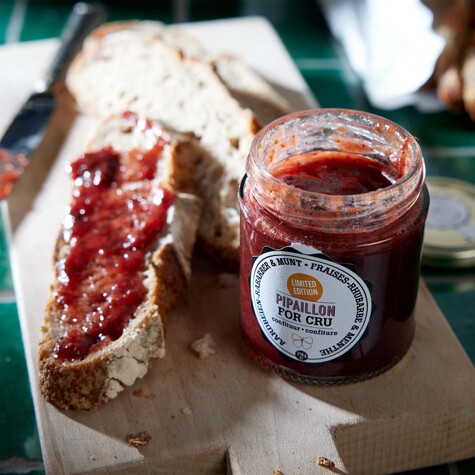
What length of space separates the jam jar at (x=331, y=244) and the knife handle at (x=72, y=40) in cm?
139

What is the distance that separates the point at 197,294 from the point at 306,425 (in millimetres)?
539

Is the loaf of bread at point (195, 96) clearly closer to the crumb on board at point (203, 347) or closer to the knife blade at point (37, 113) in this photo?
the knife blade at point (37, 113)

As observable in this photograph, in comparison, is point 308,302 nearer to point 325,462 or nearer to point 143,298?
point 325,462

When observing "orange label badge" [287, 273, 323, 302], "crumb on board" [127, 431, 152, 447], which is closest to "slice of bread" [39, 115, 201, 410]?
"crumb on board" [127, 431, 152, 447]

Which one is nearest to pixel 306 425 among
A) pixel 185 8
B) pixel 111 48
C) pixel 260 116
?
pixel 260 116

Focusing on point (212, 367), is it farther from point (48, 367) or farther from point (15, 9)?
point (15, 9)

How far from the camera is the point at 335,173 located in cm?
180

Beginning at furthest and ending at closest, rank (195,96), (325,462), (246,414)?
(195,96) → (246,414) → (325,462)

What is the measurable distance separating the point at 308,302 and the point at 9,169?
50.7 inches

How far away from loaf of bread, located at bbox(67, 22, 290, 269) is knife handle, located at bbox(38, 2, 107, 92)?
0.17 ft

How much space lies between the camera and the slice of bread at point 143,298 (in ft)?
5.77

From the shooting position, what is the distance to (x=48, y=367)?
1.76 metres

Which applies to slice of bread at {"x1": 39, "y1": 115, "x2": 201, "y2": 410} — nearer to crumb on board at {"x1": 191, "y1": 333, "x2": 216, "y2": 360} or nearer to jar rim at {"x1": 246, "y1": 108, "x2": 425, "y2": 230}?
crumb on board at {"x1": 191, "y1": 333, "x2": 216, "y2": 360}

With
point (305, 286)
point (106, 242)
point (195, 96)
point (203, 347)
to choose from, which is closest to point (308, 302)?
point (305, 286)
